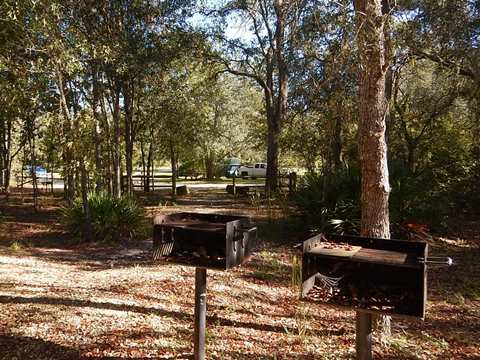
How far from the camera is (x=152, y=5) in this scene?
11.4 m

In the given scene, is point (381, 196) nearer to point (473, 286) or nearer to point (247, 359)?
point (247, 359)

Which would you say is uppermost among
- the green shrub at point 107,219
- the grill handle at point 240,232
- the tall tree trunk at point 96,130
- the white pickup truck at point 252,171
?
the tall tree trunk at point 96,130

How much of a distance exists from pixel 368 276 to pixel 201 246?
1124 mm

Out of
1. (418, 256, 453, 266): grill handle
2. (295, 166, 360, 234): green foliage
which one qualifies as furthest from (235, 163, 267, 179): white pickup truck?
(418, 256, 453, 266): grill handle

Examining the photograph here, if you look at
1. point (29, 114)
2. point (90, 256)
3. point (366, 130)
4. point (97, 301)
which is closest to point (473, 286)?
point (366, 130)

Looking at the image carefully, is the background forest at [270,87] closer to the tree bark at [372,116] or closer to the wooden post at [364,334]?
the tree bark at [372,116]

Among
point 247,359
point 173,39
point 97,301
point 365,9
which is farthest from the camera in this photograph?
point 173,39

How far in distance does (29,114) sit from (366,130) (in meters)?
12.8

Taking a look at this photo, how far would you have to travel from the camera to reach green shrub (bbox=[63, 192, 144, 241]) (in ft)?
30.9

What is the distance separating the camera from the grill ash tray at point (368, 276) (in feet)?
6.93

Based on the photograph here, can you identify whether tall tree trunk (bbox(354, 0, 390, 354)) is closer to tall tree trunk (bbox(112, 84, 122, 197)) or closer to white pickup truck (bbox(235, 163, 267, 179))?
tall tree trunk (bbox(112, 84, 122, 197))

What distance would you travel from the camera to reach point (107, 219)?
9.48 metres

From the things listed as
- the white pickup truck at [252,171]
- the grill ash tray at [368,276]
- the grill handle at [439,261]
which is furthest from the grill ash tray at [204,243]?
the white pickup truck at [252,171]

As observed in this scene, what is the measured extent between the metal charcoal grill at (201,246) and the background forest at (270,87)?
2.19m
